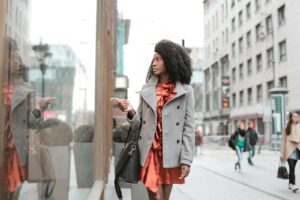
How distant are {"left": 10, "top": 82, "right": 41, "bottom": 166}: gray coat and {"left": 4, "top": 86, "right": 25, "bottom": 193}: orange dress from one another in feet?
0.13

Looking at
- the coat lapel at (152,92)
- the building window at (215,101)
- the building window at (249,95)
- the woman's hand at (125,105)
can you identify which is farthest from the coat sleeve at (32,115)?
the building window at (215,101)

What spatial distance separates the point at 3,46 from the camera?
2.18m

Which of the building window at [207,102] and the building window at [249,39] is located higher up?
the building window at [249,39]

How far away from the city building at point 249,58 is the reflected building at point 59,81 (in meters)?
31.3

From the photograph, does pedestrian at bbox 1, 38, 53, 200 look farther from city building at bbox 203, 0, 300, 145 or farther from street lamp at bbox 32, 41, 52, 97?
city building at bbox 203, 0, 300, 145

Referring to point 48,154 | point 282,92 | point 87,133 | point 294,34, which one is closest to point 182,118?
point 48,154

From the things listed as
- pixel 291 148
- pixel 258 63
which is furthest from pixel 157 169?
pixel 258 63

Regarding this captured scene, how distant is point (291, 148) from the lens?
31.2ft

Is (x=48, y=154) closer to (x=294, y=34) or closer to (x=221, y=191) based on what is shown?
(x=221, y=191)

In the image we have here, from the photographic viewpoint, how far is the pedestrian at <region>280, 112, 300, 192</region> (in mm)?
9413

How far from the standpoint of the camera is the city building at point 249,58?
3806 centimetres

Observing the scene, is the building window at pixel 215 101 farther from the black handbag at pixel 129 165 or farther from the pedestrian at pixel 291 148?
the black handbag at pixel 129 165

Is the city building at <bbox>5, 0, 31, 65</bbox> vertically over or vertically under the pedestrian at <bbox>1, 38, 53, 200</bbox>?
over

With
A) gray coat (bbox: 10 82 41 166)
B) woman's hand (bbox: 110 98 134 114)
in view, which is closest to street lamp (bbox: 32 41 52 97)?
gray coat (bbox: 10 82 41 166)
